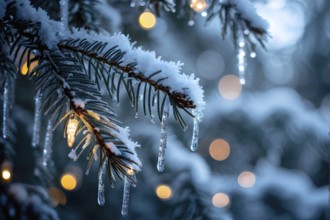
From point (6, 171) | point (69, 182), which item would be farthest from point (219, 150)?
point (6, 171)

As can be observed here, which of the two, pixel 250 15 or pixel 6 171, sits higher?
pixel 250 15

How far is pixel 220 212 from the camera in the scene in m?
1.23

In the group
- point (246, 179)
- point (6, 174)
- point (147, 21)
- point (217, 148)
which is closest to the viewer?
point (6, 174)

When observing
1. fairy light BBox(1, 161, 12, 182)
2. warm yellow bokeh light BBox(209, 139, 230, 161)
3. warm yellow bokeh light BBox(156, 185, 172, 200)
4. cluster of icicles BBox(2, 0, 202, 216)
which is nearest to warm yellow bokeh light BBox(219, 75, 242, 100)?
warm yellow bokeh light BBox(209, 139, 230, 161)

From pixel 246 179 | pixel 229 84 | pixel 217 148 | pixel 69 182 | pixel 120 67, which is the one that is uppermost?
pixel 229 84

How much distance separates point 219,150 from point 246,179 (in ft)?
0.94

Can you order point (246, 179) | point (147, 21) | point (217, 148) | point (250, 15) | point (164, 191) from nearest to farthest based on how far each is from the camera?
1. point (250, 15)
2. point (164, 191)
3. point (147, 21)
4. point (246, 179)
5. point (217, 148)

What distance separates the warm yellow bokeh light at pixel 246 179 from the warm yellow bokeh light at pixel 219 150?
0.59 feet

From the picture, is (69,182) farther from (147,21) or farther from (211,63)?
(211,63)

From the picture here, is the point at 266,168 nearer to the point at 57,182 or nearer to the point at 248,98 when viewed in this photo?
the point at 248,98

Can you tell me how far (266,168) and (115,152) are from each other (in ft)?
6.96

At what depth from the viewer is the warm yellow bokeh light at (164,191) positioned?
1.65 meters

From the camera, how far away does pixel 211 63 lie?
3.86 meters

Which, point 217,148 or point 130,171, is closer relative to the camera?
point 130,171
